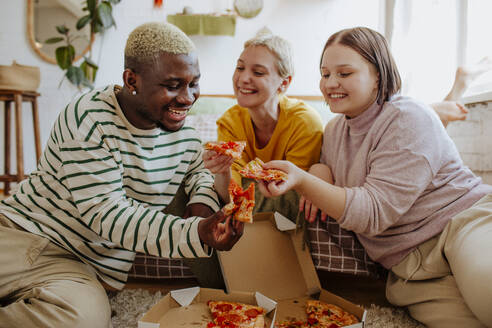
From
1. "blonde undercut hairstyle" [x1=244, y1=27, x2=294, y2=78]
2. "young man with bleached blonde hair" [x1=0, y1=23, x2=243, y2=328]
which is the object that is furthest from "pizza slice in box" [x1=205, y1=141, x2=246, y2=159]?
"blonde undercut hairstyle" [x1=244, y1=27, x2=294, y2=78]

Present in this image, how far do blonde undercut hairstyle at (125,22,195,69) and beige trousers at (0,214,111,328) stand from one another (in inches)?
22.6

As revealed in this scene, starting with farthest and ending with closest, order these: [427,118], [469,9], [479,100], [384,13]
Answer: [384,13], [469,9], [479,100], [427,118]

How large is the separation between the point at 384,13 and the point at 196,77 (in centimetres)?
301

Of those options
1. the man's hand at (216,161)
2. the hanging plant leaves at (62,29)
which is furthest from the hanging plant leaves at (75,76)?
the man's hand at (216,161)

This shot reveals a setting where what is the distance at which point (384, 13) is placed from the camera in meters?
3.54

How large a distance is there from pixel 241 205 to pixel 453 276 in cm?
67

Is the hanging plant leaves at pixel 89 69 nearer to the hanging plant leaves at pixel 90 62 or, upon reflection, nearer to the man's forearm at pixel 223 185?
the hanging plant leaves at pixel 90 62

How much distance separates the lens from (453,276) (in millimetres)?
1130

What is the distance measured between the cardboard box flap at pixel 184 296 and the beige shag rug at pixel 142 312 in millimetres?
172

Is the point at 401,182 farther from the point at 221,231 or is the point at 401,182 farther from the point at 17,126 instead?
the point at 17,126

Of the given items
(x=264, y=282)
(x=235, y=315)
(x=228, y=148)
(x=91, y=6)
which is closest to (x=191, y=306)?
(x=235, y=315)

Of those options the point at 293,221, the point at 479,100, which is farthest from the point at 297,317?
the point at 479,100

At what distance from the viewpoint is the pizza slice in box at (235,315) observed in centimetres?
100

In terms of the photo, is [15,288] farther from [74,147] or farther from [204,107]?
[204,107]
